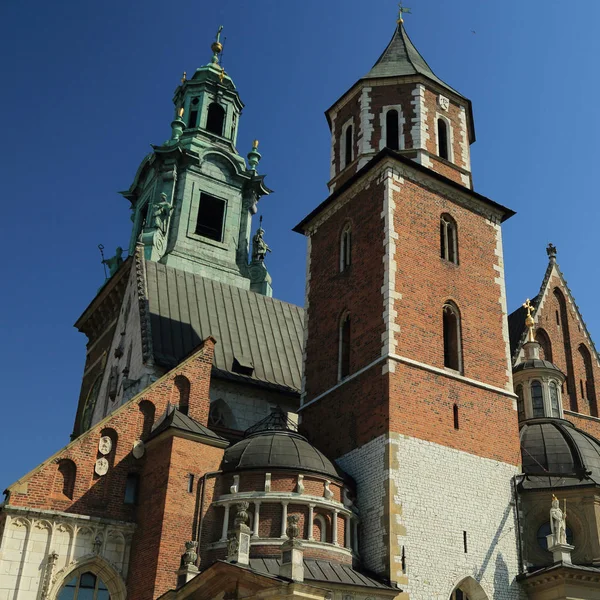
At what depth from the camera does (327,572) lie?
707 inches

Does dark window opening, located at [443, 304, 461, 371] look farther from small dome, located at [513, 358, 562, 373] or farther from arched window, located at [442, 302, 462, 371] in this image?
small dome, located at [513, 358, 562, 373]

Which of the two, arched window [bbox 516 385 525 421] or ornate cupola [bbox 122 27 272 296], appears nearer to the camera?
arched window [bbox 516 385 525 421]

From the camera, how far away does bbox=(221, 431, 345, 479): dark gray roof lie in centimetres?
1953

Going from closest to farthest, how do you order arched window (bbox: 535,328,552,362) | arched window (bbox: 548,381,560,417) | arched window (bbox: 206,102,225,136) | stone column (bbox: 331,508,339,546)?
stone column (bbox: 331,508,339,546)
arched window (bbox: 548,381,560,417)
arched window (bbox: 535,328,552,362)
arched window (bbox: 206,102,225,136)

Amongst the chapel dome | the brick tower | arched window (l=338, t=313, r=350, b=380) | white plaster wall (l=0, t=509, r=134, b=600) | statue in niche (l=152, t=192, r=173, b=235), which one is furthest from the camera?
statue in niche (l=152, t=192, r=173, b=235)

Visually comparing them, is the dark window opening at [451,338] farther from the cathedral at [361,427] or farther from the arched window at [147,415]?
the arched window at [147,415]

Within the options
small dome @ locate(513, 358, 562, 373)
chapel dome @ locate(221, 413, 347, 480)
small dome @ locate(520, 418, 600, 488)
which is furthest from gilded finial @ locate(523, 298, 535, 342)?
chapel dome @ locate(221, 413, 347, 480)

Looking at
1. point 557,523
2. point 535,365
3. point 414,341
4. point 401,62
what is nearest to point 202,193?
point 401,62

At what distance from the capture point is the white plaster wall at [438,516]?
62.3ft

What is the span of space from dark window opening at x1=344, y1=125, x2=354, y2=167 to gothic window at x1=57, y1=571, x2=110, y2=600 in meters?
13.8

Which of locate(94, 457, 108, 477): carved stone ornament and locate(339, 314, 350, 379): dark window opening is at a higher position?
locate(339, 314, 350, 379): dark window opening

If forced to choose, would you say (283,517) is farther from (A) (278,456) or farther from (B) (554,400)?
(B) (554,400)

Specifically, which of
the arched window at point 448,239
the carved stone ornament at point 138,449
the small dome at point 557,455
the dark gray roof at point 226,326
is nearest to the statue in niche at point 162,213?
the dark gray roof at point 226,326

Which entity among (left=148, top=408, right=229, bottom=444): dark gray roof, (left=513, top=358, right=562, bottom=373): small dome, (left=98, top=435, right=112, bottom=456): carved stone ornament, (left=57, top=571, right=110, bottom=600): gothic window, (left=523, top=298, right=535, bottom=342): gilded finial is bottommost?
(left=57, top=571, right=110, bottom=600): gothic window
